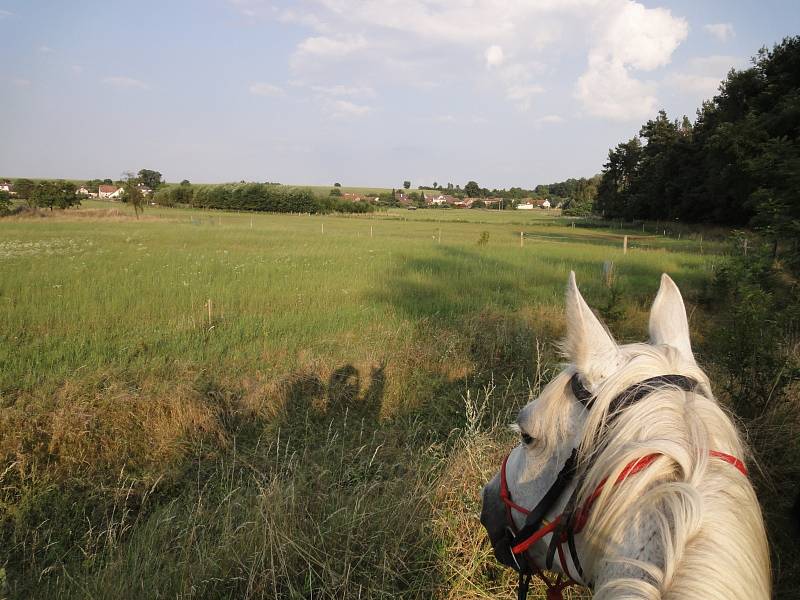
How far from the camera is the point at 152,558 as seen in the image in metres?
2.86

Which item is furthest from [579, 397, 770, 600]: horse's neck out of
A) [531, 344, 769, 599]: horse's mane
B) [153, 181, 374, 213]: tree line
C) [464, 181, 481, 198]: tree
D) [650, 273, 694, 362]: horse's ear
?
[464, 181, 481, 198]: tree

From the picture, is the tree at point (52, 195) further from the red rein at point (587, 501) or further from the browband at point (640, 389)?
the browband at point (640, 389)

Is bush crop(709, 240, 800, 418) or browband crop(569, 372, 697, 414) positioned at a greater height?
browband crop(569, 372, 697, 414)

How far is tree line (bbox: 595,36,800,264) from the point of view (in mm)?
7414

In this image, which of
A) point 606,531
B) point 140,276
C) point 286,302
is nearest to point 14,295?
point 140,276

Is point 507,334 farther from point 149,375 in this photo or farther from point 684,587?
point 684,587

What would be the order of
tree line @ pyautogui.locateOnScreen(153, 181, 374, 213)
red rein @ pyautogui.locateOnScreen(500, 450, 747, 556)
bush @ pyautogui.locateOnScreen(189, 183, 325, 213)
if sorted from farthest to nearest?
tree line @ pyautogui.locateOnScreen(153, 181, 374, 213)
bush @ pyautogui.locateOnScreen(189, 183, 325, 213)
red rein @ pyautogui.locateOnScreen(500, 450, 747, 556)

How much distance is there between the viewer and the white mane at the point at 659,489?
37.3 inches

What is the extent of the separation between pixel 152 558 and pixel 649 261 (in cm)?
1791

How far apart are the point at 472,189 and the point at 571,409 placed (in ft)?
500

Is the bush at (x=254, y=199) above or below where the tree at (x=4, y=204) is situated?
above

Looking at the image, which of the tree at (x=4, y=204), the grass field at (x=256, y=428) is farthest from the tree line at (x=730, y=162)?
the tree at (x=4, y=204)

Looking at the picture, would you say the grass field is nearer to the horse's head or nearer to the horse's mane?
the horse's head

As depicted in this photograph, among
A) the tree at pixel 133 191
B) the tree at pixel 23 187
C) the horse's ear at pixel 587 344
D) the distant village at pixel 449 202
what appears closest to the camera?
the horse's ear at pixel 587 344
